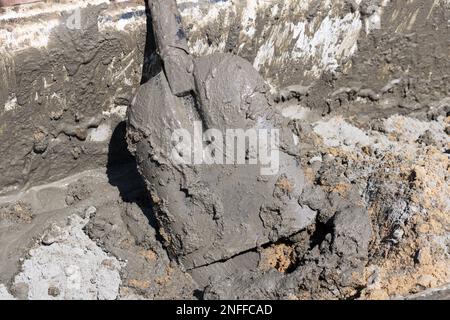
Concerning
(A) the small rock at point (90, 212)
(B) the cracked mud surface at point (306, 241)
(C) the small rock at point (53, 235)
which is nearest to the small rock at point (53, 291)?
(B) the cracked mud surface at point (306, 241)

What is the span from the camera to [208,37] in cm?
345

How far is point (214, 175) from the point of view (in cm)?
316

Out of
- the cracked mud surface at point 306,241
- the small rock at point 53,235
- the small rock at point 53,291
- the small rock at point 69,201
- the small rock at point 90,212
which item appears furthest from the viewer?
the small rock at point 69,201

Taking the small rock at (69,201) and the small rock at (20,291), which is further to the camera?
the small rock at (69,201)

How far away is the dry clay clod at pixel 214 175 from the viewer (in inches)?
121

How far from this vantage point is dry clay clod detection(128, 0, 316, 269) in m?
3.08

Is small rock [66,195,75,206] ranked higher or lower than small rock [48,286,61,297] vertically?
higher

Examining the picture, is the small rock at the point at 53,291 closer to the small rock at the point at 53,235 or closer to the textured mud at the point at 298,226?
the textured mud at the point at 298,226

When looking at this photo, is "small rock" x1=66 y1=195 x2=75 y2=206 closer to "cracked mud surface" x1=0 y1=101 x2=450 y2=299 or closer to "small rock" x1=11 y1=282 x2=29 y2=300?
"cracked mud surface" x1=0 y1=101 x2=450 y2=299

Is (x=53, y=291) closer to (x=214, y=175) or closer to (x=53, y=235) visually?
(x=53, y=235)

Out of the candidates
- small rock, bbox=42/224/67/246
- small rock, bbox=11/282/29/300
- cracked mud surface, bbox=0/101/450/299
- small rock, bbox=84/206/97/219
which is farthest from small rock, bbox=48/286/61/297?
small rock, bbox=84/206/97/219

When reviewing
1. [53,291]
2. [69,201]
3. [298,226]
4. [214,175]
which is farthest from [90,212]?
[298,226]

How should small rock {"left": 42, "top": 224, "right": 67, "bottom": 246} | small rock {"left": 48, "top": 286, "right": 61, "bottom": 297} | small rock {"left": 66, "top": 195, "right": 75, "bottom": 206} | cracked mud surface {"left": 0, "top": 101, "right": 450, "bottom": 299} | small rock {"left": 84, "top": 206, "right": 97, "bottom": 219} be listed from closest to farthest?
cracked mud surface {"left": 0, "top": 101, "right": 450, "bottom": 299}, small rock {"left": 48, "top": 286, "right": 61, "bottom": 297}, small rock {"left": 42, "top": 224, "right": 67, "bottom": 246}, small rock {"left": 84, "top": 206, "right": 97, "bottom": 219}, small rock {"left": 66, "top": 195, "right": 75, "bottom": 206}
